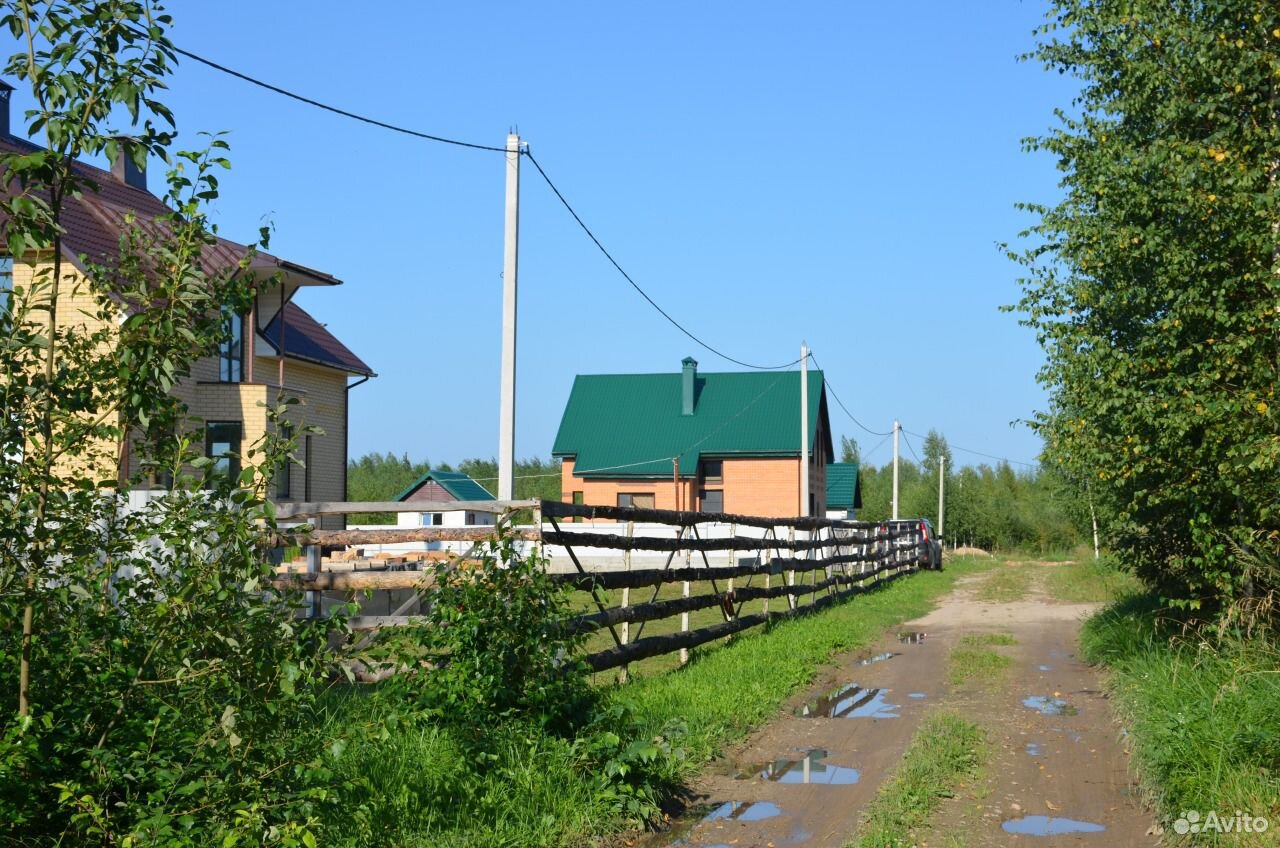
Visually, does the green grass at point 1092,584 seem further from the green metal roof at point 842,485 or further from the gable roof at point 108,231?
the green metal roof at point 842,485

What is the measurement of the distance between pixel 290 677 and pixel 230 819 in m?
0.79

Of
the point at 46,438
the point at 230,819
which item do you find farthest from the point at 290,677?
the point at 46,438

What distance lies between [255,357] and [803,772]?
66.5 feet

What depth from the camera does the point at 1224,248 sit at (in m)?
9.98

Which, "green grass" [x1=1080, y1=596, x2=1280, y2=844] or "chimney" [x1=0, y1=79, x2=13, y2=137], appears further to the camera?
"chimney" [x1=0, y1=79, x2=13, y2=137]

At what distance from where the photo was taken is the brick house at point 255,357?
69.6 ft

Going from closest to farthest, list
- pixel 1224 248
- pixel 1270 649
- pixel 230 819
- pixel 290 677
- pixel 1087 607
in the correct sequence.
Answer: pixel 290 677
pixel 230 819
pixel 1270 649
pixel 1224 248
pixel 1087 607

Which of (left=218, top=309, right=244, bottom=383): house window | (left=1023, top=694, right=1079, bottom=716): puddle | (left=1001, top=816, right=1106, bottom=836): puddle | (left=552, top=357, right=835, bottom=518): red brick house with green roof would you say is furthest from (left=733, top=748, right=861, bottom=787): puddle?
(left=552, top=357, right=835, bottom=518): red brick house with green roof

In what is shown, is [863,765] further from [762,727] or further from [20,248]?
[20,248]

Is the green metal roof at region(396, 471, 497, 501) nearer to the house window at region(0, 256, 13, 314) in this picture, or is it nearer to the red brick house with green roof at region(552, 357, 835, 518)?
the red brick house with green roof at region(552, 357, 835, 518)

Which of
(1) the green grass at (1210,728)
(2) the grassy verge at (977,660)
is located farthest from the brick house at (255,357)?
(1) the green grass at (1210,728)

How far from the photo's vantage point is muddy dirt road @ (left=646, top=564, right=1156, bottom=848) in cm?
680

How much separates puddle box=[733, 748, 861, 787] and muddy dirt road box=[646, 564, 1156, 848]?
0.05 feet

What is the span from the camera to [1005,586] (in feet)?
99.1
